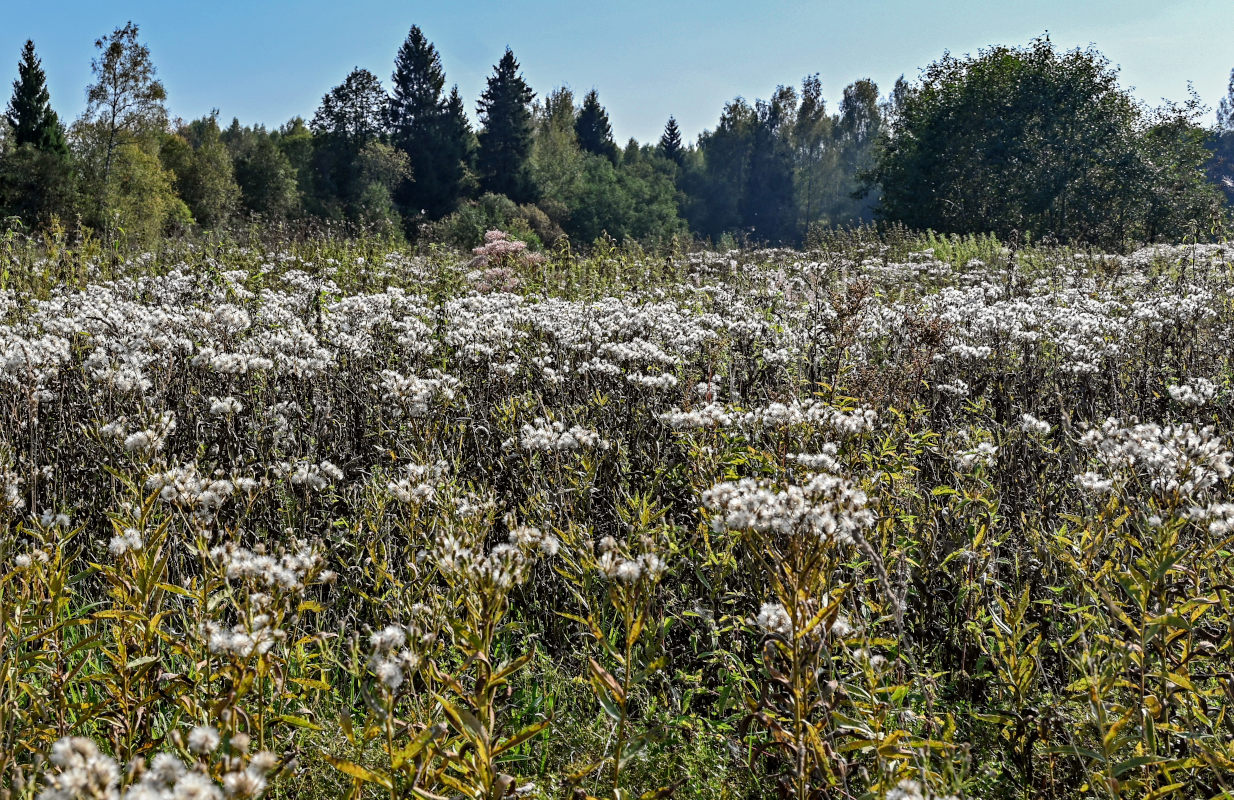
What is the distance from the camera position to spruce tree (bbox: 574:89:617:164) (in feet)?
213

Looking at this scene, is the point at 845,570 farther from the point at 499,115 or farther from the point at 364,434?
the point at 499,115

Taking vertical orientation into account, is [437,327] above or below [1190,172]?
below

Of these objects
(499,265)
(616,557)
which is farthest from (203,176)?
(616,557)

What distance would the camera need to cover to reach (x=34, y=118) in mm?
32188

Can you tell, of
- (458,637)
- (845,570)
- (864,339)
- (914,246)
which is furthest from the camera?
(914,246)

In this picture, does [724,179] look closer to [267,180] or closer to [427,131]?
[427,131]

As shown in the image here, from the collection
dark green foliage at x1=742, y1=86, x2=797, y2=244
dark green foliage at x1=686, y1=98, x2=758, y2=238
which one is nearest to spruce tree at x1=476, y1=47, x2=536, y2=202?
dark green foliage at x1=686, y1=98, x2=758, y2=238

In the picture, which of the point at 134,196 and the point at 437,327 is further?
the point at 134,196

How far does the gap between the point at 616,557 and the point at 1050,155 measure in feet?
98.0

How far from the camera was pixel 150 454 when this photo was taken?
2.59m

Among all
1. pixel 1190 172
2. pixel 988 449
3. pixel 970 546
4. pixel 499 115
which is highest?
pixel 499 115

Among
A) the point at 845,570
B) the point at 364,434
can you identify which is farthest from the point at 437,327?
the point at 845,570

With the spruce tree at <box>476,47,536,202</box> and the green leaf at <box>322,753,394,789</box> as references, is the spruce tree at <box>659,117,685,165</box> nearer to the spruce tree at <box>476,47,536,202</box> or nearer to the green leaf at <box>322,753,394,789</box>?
the spruce tree at <box>476,47,536,202</box>

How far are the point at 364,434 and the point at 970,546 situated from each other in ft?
9.88
